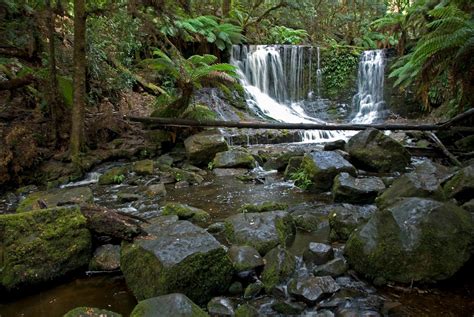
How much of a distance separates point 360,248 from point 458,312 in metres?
0.84

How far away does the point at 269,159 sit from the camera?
8.20 meters

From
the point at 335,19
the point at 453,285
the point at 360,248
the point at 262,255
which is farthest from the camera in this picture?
the point at 335,19

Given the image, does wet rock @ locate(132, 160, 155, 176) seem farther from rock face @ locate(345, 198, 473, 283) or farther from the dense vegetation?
rock face @ locate(345, 198, 473, 283)

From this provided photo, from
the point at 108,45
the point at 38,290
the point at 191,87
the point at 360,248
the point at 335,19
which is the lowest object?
the point at 38,290

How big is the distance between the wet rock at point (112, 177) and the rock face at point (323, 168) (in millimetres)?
3345

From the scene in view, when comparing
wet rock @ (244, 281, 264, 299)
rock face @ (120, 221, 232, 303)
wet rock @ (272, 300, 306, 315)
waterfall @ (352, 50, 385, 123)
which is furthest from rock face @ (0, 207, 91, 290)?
waterfall @ (352, 50, 385, 123)

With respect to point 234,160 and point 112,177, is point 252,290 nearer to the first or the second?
point 112,177

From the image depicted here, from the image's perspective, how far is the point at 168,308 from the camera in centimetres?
236

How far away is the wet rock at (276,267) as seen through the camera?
10.7 ft

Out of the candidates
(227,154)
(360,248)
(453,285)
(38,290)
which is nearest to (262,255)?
(360,248)

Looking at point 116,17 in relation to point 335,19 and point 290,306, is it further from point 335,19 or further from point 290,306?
point 335,19

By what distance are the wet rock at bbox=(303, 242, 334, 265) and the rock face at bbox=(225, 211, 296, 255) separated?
0.35m

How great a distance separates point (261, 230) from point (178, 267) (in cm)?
124

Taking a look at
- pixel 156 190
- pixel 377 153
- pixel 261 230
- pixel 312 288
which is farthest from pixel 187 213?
pixel 377 153
